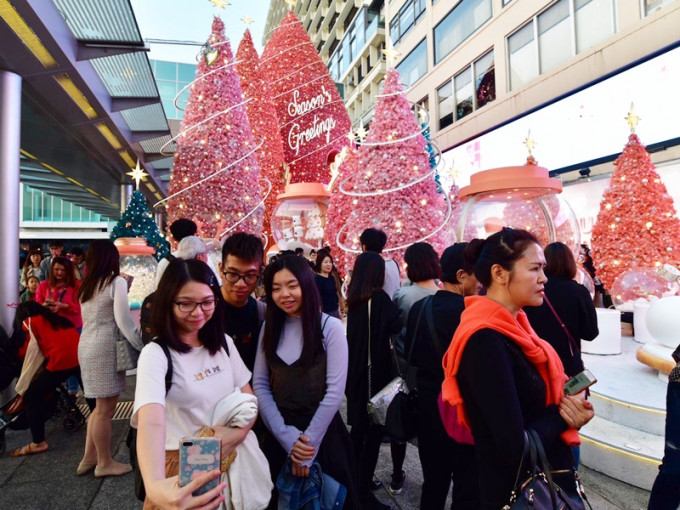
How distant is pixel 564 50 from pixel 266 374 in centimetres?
1303

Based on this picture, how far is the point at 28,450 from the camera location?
3373 millimetres

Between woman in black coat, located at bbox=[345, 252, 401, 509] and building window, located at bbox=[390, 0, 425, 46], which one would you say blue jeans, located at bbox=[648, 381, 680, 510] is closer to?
woman in black coat, located at bbox=[345, 252, 401, 509]

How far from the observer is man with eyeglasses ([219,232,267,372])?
225 cm

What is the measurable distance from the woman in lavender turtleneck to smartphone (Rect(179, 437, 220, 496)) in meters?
0.86

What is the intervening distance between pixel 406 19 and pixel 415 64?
9.06 feet

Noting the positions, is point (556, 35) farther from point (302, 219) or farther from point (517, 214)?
point (302, 219)

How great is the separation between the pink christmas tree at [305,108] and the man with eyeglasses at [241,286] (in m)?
10.7

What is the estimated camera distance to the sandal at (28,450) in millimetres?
3354

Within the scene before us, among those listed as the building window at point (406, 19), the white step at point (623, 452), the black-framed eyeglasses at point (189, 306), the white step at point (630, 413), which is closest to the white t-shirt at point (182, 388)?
the black-framed eyeglasses at point (189, 306)

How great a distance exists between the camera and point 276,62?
42.3 feet

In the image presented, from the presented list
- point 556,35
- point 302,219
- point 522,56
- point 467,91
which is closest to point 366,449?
point 302,219

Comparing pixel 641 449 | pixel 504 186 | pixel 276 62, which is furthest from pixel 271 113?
pixel 641 449

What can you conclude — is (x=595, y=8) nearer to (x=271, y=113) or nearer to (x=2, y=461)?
(x=271, y=113)

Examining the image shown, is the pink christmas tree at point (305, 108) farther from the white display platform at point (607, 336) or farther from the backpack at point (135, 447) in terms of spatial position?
the backpack at point (135, 447)
